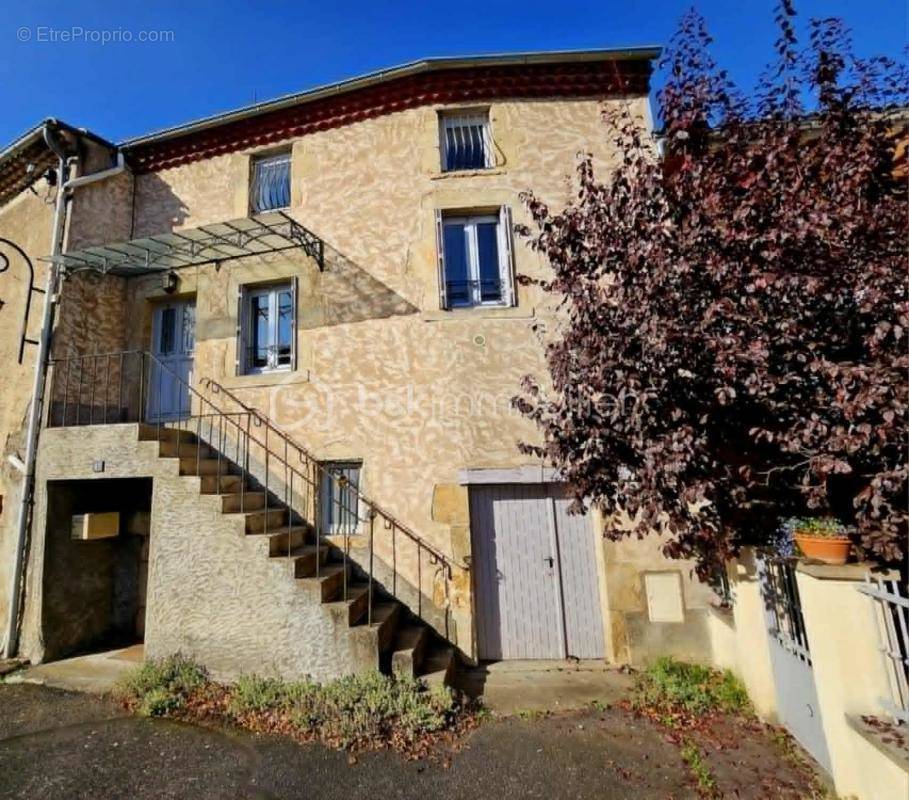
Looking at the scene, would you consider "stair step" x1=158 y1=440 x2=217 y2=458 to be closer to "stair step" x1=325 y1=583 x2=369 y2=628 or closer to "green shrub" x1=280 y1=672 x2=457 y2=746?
"stair step" x1=325 y1=583 x2=369 y2=628

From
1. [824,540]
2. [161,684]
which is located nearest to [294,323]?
[161,684]

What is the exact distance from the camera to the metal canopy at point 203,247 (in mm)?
6836

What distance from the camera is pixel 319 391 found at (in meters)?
6.89

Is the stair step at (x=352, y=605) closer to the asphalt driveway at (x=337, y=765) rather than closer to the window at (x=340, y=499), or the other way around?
the window at (x=340, y=499)

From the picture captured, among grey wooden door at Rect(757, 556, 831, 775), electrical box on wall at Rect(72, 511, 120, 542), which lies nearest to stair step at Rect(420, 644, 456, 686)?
grey wooden door at Rect(757, 556, 831, 775)

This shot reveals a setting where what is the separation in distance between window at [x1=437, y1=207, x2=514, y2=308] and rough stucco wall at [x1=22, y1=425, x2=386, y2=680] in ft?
13.5

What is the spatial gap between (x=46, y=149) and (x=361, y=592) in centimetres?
847

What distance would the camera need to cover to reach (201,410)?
7348mm

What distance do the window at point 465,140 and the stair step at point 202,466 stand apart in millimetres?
5574

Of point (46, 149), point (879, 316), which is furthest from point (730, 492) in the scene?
point (46, 149)

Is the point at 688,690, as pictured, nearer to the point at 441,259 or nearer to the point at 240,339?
the point at 441,259

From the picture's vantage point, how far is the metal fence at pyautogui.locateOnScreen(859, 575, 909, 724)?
9.64 feet

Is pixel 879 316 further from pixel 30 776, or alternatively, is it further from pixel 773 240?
pixel 30 776

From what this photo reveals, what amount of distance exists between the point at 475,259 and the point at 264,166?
13.8 ft
